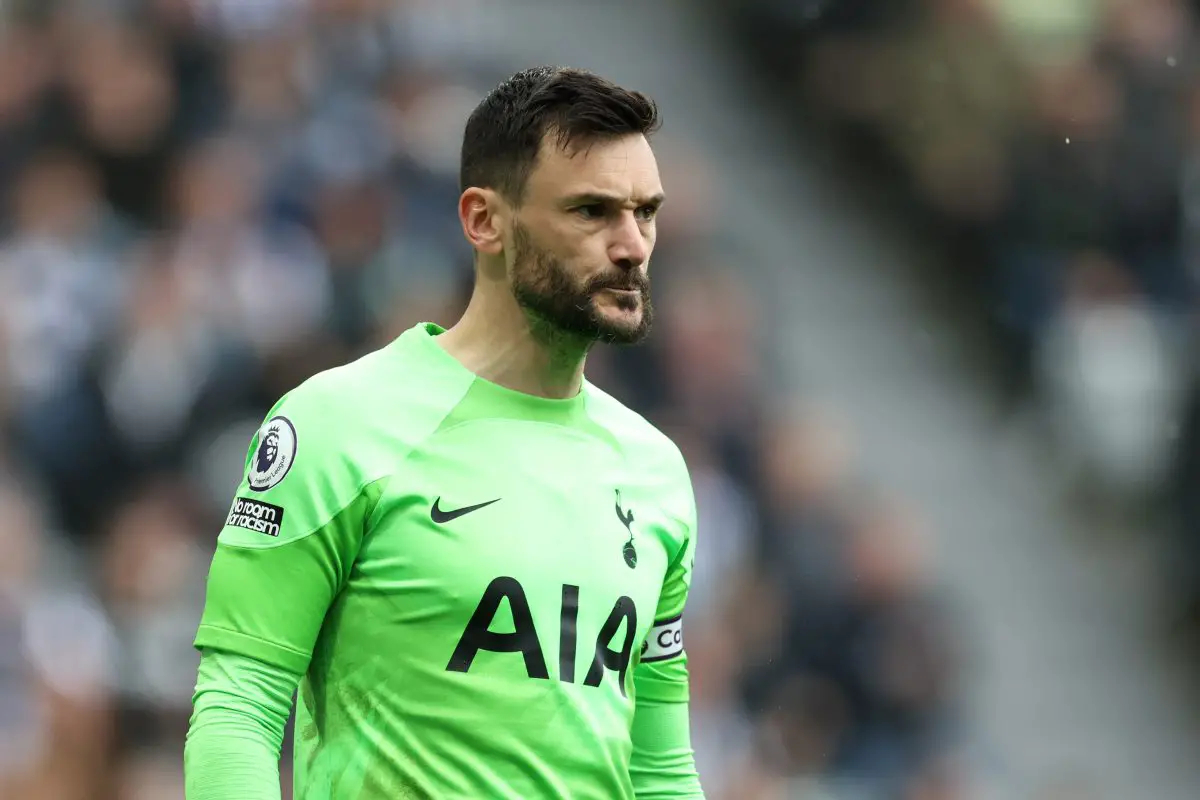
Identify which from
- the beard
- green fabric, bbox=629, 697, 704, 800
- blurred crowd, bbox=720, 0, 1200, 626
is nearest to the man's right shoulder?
the beard

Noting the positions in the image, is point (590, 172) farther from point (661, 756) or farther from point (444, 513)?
point (661, 756)

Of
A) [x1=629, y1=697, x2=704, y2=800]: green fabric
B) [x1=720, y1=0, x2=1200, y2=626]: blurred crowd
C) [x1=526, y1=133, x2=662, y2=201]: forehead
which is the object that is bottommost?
[x1=629, y1=697, x2=704, y2=800]: green fabric

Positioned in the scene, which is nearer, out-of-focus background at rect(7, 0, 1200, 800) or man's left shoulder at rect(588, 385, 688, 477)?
man's left shoulder at rect(588, 385, 688, 477)

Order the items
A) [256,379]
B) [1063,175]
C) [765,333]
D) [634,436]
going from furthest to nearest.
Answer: [1063,175] < [765,333] < [256,379] < [634,436]

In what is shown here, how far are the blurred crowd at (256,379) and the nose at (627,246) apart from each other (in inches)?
136

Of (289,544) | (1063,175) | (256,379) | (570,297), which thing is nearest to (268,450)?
(289,544)

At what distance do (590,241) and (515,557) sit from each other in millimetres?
537

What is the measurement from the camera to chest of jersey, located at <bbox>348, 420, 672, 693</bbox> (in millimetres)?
2619

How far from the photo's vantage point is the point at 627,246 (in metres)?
2.79

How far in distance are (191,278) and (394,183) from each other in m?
0.91

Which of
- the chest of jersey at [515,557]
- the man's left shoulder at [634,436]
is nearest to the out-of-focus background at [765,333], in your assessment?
the man's left shoulder at [634,436]

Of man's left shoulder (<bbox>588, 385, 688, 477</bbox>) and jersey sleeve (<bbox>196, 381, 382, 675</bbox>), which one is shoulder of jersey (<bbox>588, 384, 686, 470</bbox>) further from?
jersey sleeve (<bbox>196, 381, 382, 675</bbox>)

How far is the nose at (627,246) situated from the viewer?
2.79 metres

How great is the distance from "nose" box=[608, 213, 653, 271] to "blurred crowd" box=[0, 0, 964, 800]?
11.4 ft
